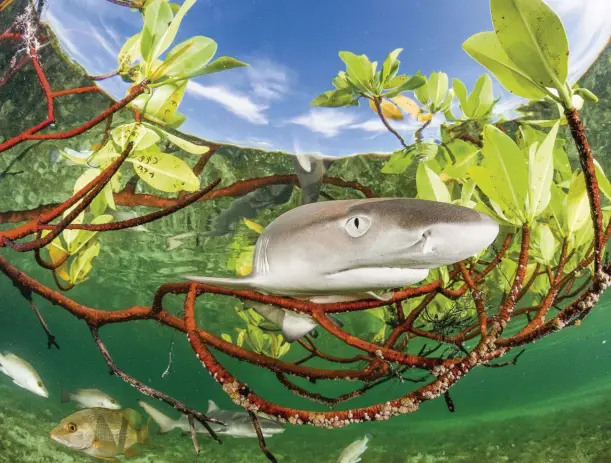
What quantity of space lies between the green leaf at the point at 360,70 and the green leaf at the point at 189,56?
4.32 ft

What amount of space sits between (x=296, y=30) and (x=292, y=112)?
108 centimetres

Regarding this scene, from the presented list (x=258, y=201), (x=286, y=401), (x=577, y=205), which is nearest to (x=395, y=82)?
(x=577, y=205)

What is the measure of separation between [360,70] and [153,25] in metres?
1.63

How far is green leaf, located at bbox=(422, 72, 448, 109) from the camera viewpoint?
2.81 metres

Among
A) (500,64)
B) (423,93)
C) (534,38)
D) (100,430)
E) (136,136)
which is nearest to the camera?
(534,38)

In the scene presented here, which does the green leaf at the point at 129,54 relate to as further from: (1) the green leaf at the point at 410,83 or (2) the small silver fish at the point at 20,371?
(2) the small silver fish at the point at 20,371

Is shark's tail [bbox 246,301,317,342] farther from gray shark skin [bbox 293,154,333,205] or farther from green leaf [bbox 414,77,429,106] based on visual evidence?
green leaf [bbox 414,77,429,106]

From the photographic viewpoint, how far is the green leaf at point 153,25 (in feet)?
4.34

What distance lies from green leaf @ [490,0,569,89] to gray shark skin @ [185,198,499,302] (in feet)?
1.37

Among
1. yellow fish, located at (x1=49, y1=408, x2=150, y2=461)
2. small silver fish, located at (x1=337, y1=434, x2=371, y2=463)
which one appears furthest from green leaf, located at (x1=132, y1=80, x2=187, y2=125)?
small silver fish, located at (x1=337, y1=434, x2=371, y2=463)

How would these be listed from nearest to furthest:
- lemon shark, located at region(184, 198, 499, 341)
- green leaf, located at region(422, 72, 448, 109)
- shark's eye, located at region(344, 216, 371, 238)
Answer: lemon shark, located at region(184, 198, 499, 341)
shark's eye, located at region(344, 216, 371, 238)
green leaf, located at region(422, 72, 448, 109)

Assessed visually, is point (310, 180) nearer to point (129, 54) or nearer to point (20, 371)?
point (129, 54)

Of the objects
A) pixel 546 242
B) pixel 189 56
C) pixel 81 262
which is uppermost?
pixel 189 56

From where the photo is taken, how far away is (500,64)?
3.33 ft
